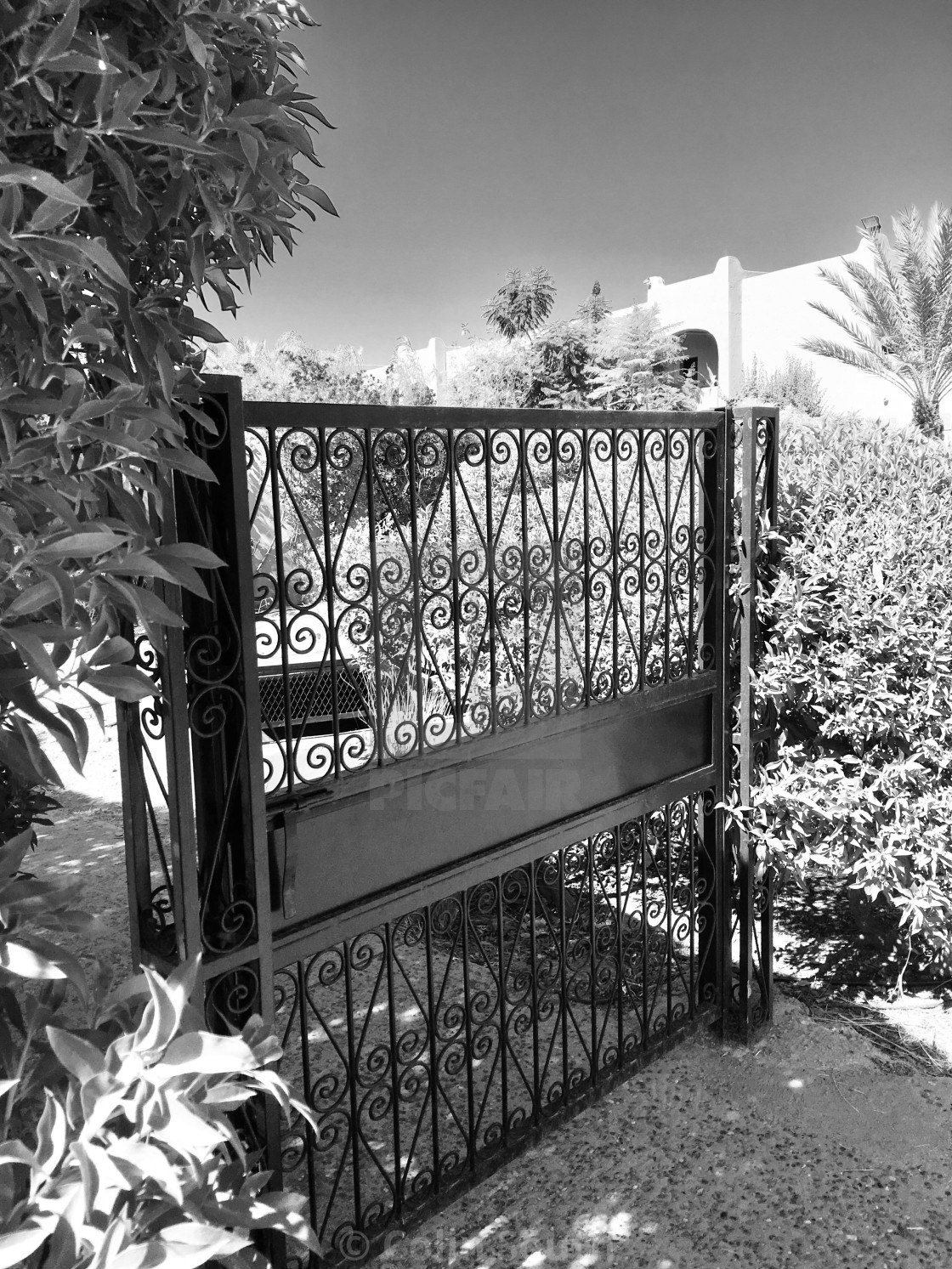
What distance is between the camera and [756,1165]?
2.87 m

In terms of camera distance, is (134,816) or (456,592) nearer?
(134,816)

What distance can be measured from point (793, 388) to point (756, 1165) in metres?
23.6

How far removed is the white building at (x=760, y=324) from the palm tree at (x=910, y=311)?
4836mm

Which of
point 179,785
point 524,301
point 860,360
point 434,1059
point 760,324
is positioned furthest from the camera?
point 524,301

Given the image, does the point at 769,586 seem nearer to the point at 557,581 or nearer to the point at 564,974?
the point at 557,581

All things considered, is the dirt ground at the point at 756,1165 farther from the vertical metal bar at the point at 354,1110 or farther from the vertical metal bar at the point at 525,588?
the vertical metal bar at the point at 525,588

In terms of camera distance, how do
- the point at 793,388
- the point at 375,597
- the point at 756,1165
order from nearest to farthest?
the point at 375,597 < the point at 756,1165 < the point at 793,388

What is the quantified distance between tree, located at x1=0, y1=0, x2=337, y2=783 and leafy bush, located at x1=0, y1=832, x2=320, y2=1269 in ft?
0.77


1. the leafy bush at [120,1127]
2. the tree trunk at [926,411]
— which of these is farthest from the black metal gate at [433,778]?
the tree trunk at [926,411]

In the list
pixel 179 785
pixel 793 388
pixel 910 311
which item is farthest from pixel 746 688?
pixel 793 388

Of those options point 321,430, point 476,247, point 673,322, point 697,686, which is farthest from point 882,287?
point 476,247

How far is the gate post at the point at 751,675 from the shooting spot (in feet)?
11.2

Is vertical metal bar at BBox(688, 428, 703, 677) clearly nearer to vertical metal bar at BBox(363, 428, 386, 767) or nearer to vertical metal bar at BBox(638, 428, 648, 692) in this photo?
vertical metal bar at BBox(638, 428, 648, 692)

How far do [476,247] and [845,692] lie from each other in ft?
128
